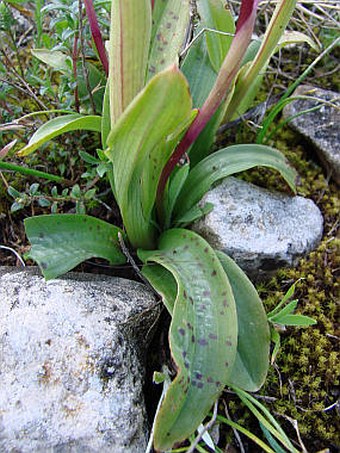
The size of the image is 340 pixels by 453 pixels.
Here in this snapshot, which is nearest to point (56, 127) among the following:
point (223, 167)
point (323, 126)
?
point (223, 167)

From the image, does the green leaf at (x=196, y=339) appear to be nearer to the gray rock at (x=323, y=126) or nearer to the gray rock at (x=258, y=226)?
the gray rock at (x=258, y=226)

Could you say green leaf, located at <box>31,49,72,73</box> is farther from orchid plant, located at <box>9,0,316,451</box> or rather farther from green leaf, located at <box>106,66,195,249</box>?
green leaf, located at <box>106,66,195,249</box>

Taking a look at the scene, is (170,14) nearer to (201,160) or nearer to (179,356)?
(201,160)

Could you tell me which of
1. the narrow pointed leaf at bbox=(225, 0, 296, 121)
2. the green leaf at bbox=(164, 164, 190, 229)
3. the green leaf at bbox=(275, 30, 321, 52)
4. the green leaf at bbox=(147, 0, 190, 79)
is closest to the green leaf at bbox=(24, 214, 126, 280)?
the green leaf at bbox=(164, 164, 190, 229)

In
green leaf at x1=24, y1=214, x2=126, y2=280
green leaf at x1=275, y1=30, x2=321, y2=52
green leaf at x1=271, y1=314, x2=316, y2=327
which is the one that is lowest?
green leaf at x1=271, y1=314, x2=316, y2=327

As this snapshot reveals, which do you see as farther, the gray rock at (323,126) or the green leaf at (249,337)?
the gray rock at (323,126)

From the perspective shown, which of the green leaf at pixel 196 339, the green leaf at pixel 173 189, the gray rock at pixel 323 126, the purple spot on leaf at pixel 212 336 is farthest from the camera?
the gray rock at pixel 323 126

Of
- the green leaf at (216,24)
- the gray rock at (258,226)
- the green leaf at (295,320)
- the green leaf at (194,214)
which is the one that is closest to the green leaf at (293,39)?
the green leaf at (216,24)
